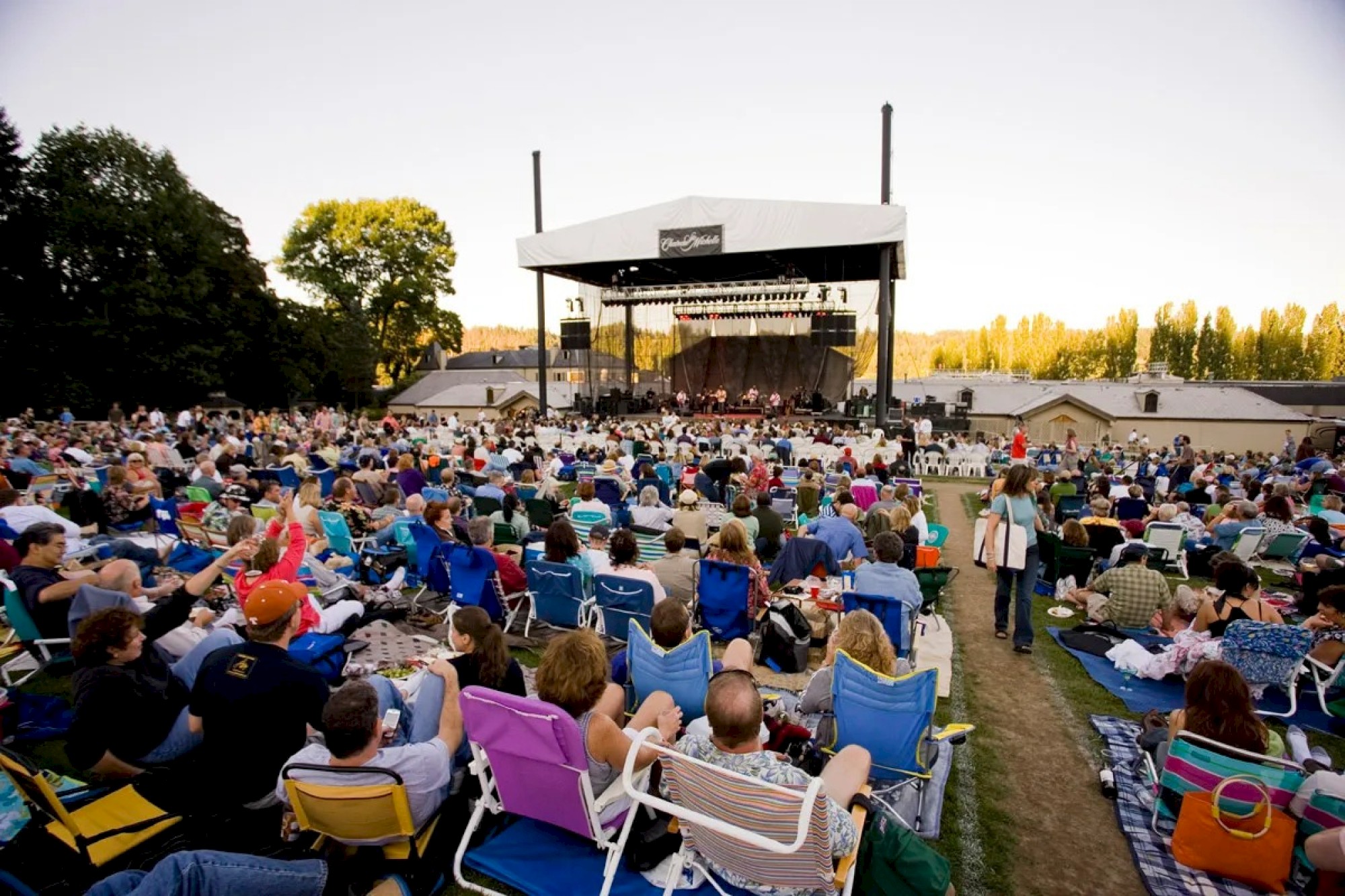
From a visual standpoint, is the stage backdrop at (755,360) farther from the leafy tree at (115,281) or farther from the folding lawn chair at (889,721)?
the folding lawn chair at (889,721)

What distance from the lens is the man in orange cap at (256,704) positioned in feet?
8.39

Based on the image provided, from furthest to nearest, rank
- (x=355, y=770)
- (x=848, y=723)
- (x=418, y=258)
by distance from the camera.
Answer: (x=418, y=258), (x=848, y=723), (x=355, y=770)

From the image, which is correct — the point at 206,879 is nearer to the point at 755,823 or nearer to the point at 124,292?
the point at 755,823

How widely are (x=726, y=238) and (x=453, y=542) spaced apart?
14.9 m

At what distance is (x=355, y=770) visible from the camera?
87.6 inches

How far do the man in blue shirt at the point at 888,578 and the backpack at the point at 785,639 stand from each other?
0.50 metres

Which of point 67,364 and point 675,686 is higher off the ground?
point 67,364

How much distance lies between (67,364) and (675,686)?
28.5 meters

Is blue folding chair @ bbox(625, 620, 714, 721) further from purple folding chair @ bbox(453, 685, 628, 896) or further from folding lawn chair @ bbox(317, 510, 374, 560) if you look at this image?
folding lawn chair @ bbox(317, 510, 374, 560)

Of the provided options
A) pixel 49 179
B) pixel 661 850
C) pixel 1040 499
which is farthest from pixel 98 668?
pixel 49 179

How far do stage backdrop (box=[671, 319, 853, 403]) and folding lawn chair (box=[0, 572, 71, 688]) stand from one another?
24.0 metres

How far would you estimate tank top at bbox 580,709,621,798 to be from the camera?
2586 mm

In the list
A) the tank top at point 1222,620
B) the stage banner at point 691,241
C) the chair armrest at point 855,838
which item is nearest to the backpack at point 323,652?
the chair armrest at point 855,838

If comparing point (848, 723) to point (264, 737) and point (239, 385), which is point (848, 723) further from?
point (239, 385)
